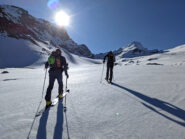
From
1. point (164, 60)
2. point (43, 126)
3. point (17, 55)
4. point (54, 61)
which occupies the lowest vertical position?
point (43, 126)

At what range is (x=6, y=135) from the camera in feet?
7.85

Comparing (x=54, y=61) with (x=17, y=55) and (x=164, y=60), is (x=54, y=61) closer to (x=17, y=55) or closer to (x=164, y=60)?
(x=17, y=55)

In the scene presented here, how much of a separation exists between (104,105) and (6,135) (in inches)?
104

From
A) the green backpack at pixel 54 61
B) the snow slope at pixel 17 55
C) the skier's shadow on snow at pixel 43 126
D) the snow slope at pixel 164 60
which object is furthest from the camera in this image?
the snow slope at pixel 17 55

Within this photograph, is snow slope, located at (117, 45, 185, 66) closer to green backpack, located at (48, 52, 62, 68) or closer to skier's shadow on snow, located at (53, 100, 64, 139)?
green backpack, located at (48, 52, 62, 68)

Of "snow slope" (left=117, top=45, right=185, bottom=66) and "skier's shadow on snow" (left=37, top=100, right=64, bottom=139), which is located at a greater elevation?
"snow slope" (left=117, top=45, right=185, bottom=66)

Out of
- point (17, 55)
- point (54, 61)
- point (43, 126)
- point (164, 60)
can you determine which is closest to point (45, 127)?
point (43, 126)

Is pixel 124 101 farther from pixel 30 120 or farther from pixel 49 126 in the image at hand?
pixel 30 120

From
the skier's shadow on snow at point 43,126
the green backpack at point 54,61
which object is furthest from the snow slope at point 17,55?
the skier's shadow on snow at point 43,126

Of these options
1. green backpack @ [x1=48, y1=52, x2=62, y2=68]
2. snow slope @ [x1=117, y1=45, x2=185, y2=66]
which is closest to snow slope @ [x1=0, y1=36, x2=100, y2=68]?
snow slope @ [x1=117, y1=45, x2=185, y2=66]

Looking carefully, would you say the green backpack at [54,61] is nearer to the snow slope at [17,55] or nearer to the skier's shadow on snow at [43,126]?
the skier's shadow on snow at [43,126]

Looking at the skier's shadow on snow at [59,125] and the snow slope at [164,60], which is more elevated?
the snow slope at [164,60]

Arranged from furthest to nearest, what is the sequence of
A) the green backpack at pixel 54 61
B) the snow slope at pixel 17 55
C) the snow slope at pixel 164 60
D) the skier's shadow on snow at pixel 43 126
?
the snow slope at pixel 17 55, the snow slope at pixel 164 60, the green backpack at pixel 54 61, the skier's shadow on snow at pixel 43 126

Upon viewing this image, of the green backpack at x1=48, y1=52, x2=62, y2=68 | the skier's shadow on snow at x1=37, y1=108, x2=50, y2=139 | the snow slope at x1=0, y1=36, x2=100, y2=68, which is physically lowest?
the skier's shadow on snow at x1=37, y1=108, x2=50, y2=139
